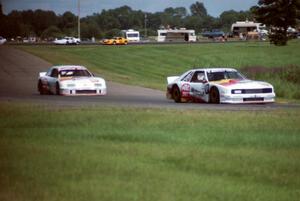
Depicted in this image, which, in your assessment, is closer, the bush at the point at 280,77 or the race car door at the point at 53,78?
the race car door at the point at 53,78

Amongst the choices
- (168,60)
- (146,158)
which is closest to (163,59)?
(168,60)

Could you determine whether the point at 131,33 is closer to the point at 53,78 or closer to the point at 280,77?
the point at 53,78

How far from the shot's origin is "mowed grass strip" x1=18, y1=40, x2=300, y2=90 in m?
23.8

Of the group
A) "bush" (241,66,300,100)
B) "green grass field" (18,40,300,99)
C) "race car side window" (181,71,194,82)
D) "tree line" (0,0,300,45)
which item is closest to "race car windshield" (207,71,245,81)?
"race car side window" (181,71,194,82)

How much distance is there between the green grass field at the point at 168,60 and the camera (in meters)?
21.9

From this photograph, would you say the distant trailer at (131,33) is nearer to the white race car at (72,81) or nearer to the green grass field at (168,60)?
the green grass field at (168,60)

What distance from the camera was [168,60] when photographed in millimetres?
28156

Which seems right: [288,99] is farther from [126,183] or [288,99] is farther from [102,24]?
[126,183]

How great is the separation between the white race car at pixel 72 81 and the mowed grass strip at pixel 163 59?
1.70m

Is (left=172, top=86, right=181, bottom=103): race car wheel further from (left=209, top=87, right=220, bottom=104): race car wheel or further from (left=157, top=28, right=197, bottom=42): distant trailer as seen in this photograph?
(left=157, top=28, right=197, bottom=42): distant trailer

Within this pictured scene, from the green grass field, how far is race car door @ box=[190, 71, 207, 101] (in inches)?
149

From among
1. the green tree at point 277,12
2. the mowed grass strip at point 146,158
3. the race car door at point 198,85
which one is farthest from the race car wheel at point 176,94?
the mowed grass strip at point 146,158

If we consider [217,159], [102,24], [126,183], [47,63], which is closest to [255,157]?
[217,159]

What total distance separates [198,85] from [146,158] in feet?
32.9
